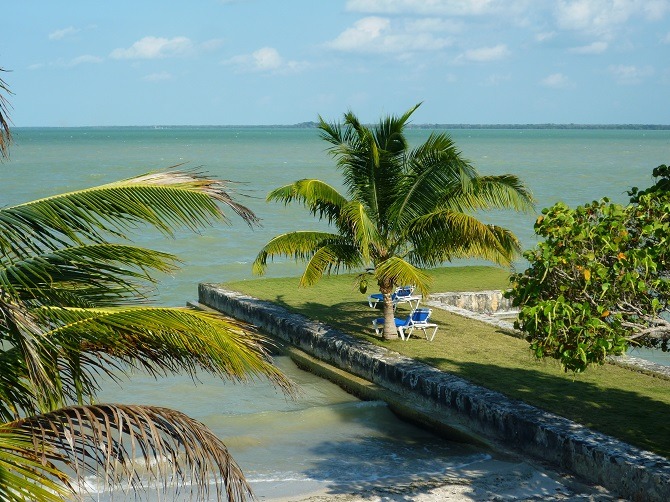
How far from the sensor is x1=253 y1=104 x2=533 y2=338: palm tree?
1335cm

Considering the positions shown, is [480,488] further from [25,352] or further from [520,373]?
[25,352]

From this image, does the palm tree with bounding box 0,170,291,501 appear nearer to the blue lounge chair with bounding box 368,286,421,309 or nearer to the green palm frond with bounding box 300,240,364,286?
the green palm frond with bounding box 300,240,364,286

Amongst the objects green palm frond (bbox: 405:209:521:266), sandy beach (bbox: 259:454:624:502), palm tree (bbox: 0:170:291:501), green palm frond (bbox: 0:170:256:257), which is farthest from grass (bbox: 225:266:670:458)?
green palm frond (bbox: 0:170:256:257)

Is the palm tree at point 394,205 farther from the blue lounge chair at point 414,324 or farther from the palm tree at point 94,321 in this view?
the palm tree at point 94,321

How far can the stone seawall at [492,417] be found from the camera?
28.5 ft

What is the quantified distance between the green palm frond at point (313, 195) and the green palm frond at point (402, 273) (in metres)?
1.20

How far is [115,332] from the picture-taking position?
5285 millimetres

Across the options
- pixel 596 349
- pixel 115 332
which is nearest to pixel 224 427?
pixel 596 349

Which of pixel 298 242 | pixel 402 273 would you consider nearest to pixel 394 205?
pixel 402 273

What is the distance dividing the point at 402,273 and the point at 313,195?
1.80 m

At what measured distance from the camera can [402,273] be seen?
1299 centimetres

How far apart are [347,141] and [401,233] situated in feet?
5.39

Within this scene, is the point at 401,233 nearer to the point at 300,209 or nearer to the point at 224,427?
the point at 224,427

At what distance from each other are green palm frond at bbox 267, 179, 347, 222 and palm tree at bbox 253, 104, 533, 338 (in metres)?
0.01
